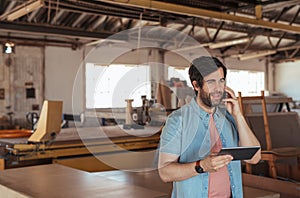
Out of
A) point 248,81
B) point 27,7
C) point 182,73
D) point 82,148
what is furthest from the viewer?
point 248,81

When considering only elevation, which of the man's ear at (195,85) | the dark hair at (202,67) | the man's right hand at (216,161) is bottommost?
the man's right hand at (216,161)

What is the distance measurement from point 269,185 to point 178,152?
5.02 ft

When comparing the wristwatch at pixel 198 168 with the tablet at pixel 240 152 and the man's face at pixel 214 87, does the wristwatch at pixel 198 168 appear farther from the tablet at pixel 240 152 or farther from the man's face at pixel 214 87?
the man's face at pixel 214 87

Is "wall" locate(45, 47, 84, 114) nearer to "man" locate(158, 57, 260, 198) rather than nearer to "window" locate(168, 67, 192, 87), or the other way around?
Answer: "window" locate(168, 67, 192, 87)

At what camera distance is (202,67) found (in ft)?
5.23

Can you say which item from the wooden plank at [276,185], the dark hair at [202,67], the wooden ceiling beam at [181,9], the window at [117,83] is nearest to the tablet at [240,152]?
the dark hair at [202,67]

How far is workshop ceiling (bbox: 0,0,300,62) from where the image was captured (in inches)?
195

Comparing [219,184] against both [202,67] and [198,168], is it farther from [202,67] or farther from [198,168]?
[202,67]

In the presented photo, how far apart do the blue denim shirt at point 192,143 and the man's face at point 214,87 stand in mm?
70

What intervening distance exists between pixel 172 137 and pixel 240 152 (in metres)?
0.29


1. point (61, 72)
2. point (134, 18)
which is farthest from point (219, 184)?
point (61, 72)

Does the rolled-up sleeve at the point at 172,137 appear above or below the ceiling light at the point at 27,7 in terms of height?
below

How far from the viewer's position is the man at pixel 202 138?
1546 mm

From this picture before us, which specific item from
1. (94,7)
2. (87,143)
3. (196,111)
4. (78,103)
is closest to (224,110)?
(196,111)
